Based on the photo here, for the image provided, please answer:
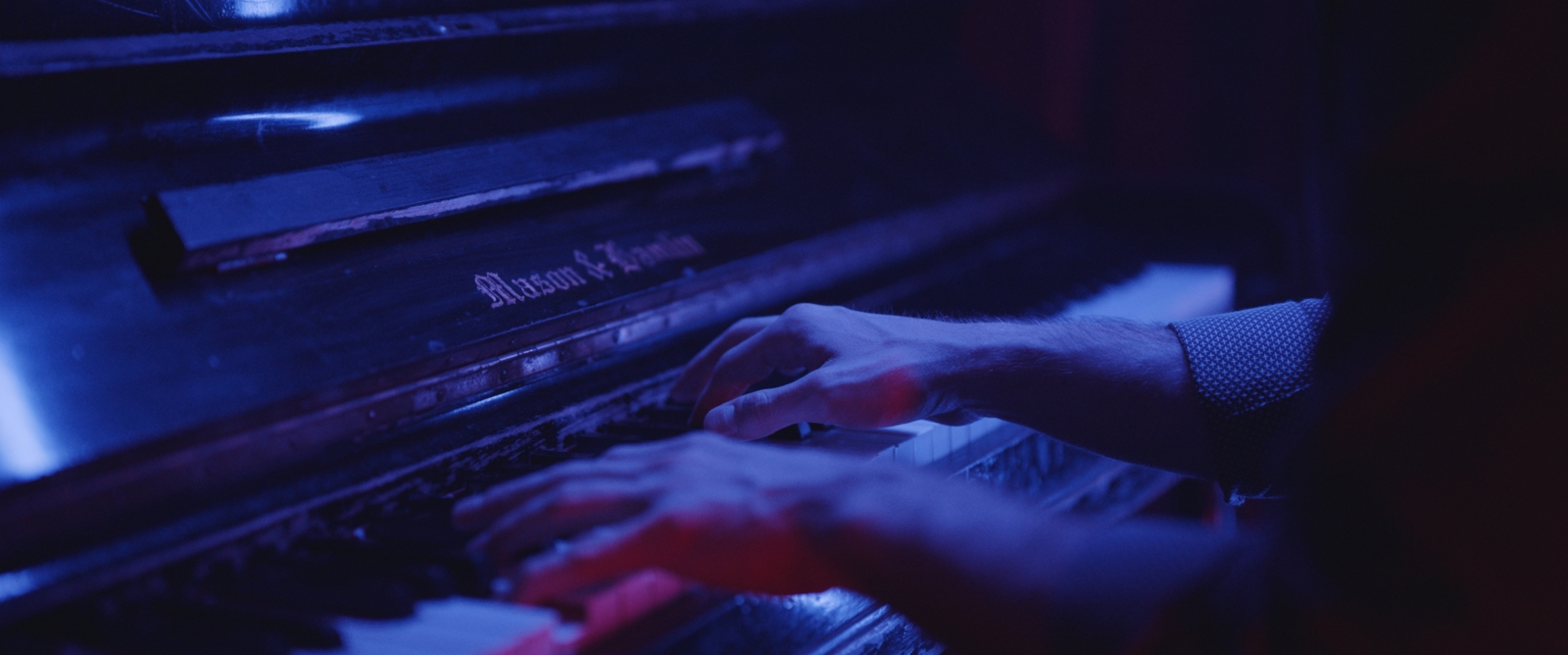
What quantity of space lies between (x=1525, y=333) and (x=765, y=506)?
1.64 feet

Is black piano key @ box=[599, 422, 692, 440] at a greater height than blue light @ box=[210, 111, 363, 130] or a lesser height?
lesser

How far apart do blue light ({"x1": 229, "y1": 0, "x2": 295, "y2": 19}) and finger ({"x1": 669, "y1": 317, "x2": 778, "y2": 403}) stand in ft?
1.96

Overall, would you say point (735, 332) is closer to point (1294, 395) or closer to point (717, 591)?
point (717, 591)

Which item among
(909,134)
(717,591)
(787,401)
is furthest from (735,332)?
(909,134)

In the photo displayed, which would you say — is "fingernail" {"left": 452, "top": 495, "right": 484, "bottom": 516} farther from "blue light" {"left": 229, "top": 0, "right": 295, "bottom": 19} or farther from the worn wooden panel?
"blue light" {"left": 229, "top": 0, "right": 295, "bottom": 19}

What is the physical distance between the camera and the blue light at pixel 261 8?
1.12 m

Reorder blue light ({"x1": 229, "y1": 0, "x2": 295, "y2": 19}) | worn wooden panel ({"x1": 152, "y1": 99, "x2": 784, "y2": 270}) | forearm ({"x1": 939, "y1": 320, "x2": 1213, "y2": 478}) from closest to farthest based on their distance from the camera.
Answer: worn wooden panel ({"x1": 152, "y1": 99, "x2": 784, "y2": 270}), blue light ({"x1": 229, "y1": 0, "x2": 295, "y2": 19}), forearm ({"x1": 939, "y1": 320, "x2": 1213, "y2": 478})

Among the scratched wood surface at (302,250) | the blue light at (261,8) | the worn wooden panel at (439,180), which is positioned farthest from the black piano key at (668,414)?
the blue light at (261,8)

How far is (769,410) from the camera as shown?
106cm

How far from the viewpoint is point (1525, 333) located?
0.62 m

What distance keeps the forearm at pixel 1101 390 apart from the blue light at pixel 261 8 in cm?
86

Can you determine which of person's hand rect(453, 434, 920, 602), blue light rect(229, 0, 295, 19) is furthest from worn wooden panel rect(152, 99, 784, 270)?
person's hand rect(453, 434, 920, 602)

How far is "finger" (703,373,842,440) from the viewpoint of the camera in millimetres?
1051

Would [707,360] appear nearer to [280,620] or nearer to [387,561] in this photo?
[387,561]
